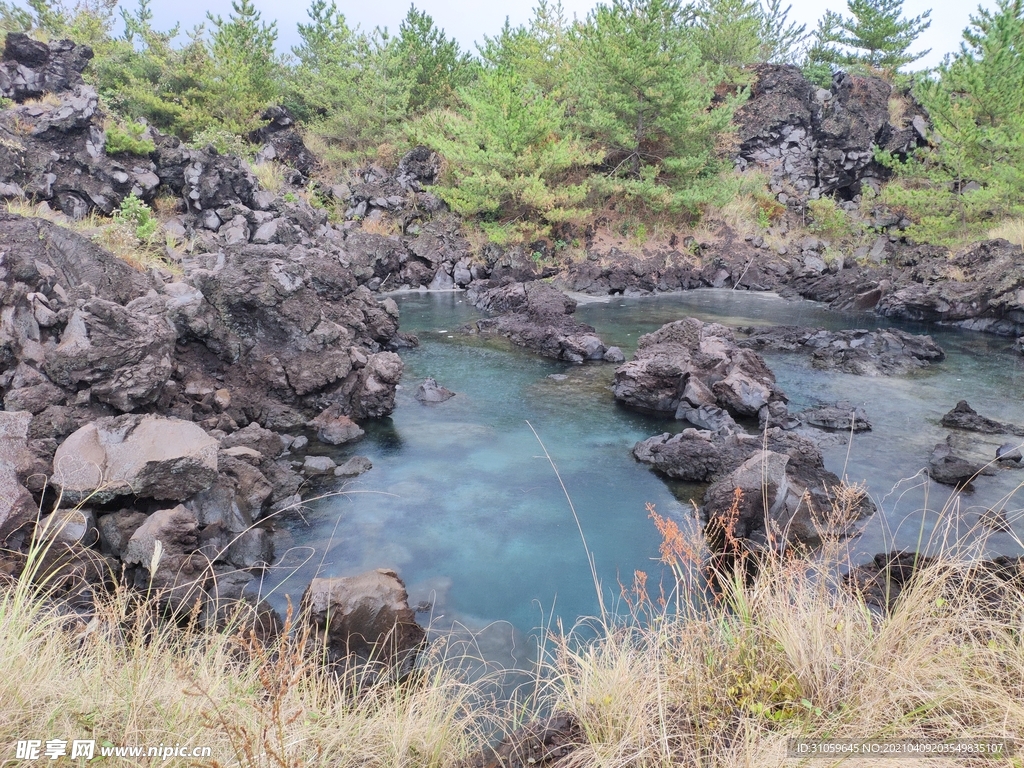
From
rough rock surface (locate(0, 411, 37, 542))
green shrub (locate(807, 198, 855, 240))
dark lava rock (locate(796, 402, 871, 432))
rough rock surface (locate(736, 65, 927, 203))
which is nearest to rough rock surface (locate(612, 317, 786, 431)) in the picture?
dark lava rock (locate(796, 402, 871, 432))

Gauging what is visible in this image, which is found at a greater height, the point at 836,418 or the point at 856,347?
the point at 856,347

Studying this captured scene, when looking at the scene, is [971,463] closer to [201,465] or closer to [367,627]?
[367,627]

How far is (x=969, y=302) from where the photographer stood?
16.3 m

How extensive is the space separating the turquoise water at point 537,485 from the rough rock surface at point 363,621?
1.43 feet

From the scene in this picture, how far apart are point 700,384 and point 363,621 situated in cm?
719

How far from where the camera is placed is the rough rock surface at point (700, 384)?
10.0 meters

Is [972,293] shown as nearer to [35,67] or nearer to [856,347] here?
[856,347]

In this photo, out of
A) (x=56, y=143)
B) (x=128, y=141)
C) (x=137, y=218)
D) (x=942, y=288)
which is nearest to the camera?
(x=137, y=218)

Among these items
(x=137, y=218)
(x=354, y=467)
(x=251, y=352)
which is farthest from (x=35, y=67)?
(x=354, y=467)

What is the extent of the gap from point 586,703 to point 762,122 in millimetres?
29885

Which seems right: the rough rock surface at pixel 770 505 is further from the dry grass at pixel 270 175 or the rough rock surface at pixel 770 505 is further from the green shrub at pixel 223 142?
the dry grass at pixel 270 175

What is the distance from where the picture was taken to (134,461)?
5883mm

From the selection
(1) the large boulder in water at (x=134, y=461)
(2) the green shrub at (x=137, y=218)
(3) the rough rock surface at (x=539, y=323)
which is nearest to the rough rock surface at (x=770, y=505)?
(1) the large boulder in water at (x=134, y=461)

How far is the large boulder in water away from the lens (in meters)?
5.67
